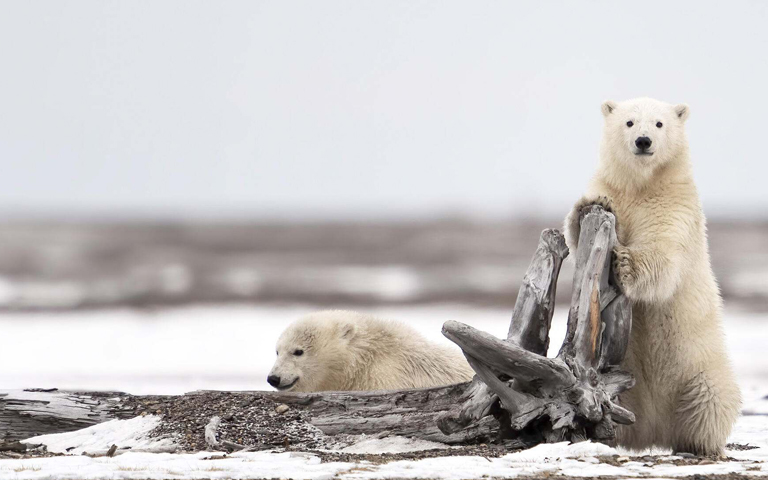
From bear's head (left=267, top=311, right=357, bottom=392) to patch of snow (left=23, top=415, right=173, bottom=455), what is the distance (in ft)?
5.44

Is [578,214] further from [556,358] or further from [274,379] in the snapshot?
[274,379]

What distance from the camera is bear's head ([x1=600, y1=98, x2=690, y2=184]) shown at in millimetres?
7316

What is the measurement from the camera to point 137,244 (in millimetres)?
29984

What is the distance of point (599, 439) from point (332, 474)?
2397mm

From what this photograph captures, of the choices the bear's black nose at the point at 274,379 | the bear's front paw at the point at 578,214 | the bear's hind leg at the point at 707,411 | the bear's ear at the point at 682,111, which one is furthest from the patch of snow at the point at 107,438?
the bear's ear at the point at 682,111

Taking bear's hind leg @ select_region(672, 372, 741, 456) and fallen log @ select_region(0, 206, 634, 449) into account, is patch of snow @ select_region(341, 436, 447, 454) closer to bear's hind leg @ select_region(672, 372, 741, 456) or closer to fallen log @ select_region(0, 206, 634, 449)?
fallen log @ select_region(0, 206, 634, 449)

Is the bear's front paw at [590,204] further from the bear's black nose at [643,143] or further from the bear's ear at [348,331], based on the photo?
the bear's ear at [348,331]

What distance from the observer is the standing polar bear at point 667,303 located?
24.0 ft

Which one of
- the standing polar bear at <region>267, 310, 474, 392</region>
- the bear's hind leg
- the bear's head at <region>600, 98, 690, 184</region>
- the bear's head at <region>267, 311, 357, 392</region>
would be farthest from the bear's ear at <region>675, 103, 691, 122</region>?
the bear's head at <region>267, 311, 357, 392</region>

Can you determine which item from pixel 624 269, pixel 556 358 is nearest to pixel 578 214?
pixel 624 269

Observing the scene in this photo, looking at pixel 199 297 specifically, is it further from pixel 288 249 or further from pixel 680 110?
pixel 680 110

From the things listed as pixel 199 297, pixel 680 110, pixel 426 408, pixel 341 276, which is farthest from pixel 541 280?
pixel 341 276

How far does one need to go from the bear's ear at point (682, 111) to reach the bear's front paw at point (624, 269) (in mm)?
1457

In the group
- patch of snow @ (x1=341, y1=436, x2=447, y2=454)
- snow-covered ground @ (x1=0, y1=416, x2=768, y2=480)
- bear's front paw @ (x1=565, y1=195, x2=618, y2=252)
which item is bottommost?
snow-covered ground @ (x1=0, y1=416, x2=768, y2=480)
